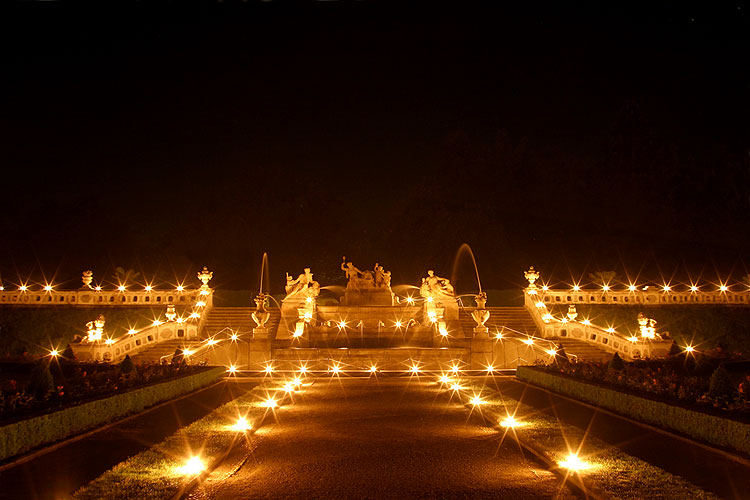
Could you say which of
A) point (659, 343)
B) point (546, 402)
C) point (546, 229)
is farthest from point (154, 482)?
point (546, 229)

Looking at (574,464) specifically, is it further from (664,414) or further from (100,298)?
(100,298)

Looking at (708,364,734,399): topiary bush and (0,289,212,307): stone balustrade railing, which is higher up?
(0,289,212,307): stone balustrade railing

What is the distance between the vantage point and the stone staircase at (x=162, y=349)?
2738 centimetres

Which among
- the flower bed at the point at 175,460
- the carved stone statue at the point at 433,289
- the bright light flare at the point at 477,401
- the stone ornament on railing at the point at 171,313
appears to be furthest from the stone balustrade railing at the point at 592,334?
the stone ornament on railing at the point at 171,313

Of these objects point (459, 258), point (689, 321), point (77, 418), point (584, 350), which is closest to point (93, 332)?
point (77, 418)

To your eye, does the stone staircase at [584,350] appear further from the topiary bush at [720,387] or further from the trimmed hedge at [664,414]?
the topiary bush at [720,387]

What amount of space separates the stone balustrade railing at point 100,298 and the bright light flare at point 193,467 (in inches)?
1025

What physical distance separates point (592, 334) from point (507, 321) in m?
5.76

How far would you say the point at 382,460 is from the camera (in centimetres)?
1027

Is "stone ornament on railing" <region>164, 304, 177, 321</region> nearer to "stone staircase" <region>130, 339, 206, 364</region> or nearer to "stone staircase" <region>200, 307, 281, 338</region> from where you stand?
"stone staircase" <region>200, 307, 281, 338</region>

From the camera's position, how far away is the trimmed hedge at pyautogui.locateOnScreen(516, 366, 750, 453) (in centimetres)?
1059

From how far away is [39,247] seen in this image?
163 ft

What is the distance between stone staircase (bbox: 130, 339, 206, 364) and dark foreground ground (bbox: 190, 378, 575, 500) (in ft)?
45.5

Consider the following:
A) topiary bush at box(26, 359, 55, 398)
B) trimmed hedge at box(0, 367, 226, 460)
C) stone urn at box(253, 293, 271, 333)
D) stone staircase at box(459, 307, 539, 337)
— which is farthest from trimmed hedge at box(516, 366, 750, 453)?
stone urn at box(253, 293, 271, 333)
